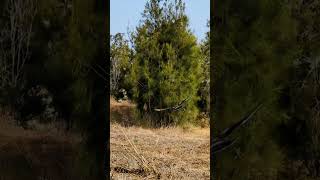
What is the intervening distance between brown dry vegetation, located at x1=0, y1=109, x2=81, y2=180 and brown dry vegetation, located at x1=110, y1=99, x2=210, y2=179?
222 cm

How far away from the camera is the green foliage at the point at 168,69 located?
12.6 metres

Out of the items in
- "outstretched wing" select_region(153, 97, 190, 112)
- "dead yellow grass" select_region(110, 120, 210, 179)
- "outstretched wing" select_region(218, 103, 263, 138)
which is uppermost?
"outstretched wing" select_region(218, 103, 263, 138)

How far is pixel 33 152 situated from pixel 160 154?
496 centimetres

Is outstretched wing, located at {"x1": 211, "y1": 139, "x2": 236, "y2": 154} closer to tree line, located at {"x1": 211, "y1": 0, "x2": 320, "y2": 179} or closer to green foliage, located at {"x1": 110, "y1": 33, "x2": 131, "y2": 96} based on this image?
tree line, located at {"x1": 211, "y1": 0, "x2": 320, "y2": 179}

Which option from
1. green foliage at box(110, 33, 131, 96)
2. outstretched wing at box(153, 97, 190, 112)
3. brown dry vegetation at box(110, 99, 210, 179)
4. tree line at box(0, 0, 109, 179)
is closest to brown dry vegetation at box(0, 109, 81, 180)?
tree line at box(0, 0, 109, 179)

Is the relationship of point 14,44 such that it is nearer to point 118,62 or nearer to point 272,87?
point 272,87

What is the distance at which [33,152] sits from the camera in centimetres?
409

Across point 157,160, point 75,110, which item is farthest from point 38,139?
point 157,160

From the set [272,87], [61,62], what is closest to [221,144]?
[272,87]

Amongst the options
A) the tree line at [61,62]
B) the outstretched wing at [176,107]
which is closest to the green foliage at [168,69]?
the outstretched wing at [176,107]

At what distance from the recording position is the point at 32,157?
4.09 m

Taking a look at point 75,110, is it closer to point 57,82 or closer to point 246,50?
point 57,82

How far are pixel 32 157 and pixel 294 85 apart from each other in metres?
2.43

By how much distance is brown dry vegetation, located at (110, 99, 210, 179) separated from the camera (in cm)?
703
